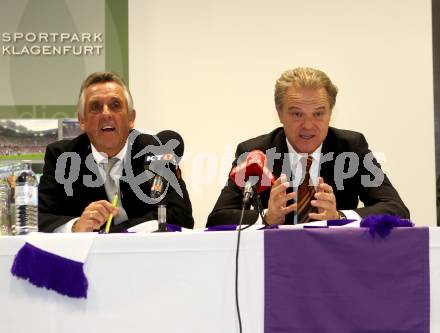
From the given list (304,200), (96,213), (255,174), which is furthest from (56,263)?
(304,200)

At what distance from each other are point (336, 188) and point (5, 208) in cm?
133

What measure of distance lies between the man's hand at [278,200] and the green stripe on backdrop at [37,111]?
1911mm

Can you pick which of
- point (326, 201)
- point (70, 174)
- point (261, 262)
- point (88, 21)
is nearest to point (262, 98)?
point (88, 21)

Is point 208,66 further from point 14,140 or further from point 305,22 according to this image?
point 14,140

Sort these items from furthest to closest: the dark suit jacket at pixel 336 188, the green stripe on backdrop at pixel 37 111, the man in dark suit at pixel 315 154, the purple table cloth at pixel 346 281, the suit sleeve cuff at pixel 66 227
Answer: the green stripe on backdrop at pixel 37 111 < the man in dark suit at pixel 315 154 < the dark suit jacket at pixel 336 188 < the suit sleeve cuff at pixel 66 227 < the purple table cloth at pixel 346 281

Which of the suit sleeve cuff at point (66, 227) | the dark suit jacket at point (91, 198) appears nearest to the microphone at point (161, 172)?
the suit sleeve cuff at point (66, 227)

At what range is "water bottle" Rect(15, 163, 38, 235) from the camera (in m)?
1.86

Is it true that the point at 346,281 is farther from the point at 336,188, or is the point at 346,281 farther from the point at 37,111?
the point at 37,111

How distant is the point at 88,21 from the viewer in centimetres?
371

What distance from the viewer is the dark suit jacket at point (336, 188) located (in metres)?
2.49

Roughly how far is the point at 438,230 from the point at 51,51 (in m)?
2.68

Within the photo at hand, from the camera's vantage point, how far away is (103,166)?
2826mm

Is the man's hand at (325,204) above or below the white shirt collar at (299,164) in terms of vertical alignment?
below

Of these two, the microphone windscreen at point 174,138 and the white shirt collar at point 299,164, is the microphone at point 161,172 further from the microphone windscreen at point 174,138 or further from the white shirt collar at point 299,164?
the white shirt collar at point 299,164
